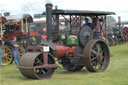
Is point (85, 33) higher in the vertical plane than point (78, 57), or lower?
higher

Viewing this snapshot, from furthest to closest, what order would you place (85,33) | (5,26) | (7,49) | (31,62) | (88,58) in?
(5,26) < (7,49) < (85,33) < (88,58) < (31,62)

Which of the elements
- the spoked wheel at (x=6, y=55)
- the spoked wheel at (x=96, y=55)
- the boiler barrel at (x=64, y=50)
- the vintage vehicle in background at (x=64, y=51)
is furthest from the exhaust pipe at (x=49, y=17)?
the spoked wheel at (x=6, y=55)

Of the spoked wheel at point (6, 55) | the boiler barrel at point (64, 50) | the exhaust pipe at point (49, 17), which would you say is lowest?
the spoked wheel at point (6, 55)

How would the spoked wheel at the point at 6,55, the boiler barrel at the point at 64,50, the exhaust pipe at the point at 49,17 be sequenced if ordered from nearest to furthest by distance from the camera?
the exhaust pipe at the point at 49,17 < the boiler barrel at the point at 64,50 < the spoked wheel at the point at 6,55

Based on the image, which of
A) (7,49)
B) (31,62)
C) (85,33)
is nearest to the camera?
(31,62)

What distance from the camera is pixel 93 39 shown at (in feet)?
21.5

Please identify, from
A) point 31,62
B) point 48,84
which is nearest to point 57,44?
point 31,62

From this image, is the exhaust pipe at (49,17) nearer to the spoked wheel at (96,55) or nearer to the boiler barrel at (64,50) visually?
the boiler barrel at (64,50)

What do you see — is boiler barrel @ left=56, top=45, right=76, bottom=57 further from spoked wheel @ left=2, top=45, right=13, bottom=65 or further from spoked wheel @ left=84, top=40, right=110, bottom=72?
spoked wheel @ left=2, top=45, right=13, bottom=65

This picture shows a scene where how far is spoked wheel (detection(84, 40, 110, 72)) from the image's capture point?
19.5 feet

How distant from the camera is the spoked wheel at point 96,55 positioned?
19.5 ft

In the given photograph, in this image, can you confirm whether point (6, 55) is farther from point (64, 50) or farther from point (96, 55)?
point (96, 55)

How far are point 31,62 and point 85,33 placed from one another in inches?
73.8

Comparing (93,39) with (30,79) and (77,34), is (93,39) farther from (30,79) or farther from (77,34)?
(30,79)
